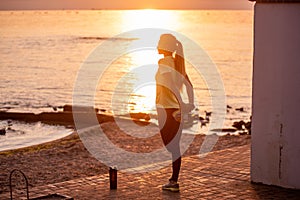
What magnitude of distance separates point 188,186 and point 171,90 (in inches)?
60.2

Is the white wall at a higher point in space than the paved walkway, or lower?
higher

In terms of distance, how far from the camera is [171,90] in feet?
26.8

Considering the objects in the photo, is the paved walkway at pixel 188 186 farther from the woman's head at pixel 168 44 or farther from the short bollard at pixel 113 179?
the woman's head at pixel 168 44

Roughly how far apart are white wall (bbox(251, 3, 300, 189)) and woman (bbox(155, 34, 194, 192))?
1114mm

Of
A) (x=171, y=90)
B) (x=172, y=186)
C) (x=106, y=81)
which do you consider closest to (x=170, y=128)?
(x=171, y=90)

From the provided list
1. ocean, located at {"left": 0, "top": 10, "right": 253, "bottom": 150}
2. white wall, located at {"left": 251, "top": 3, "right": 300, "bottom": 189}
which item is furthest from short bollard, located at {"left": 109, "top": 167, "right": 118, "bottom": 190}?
ocean, located at {"left": 0, "top": 10, "right": 253, "bottom": 150}

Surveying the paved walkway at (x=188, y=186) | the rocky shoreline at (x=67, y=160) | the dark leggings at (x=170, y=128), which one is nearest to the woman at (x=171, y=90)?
the dark leggings at (x=170, y=128)

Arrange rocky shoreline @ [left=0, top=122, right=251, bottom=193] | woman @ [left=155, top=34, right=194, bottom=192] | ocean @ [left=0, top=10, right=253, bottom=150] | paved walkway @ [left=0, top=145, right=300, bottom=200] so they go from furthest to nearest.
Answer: ocean @ [left=0, top=10, right=253, bottom=150], rocky shoreline @ [left=0, top=122, right=251, bottom=193], paved walkway @ [left=0, top=145, right=300, bottom=200], woman @ [left=155, top=34, right=194, bottom=192]

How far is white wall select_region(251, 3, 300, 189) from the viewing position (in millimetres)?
8273

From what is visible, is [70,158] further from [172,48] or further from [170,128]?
[172,48]

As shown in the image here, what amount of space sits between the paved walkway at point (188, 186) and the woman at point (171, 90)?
74cm

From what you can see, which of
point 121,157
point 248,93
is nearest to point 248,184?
point 121,157

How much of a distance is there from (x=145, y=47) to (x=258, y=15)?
264 feet

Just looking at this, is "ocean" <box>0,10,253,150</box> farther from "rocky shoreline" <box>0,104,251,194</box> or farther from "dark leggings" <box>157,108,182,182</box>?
"dark leggings" <box>157,108,182,182</box>
